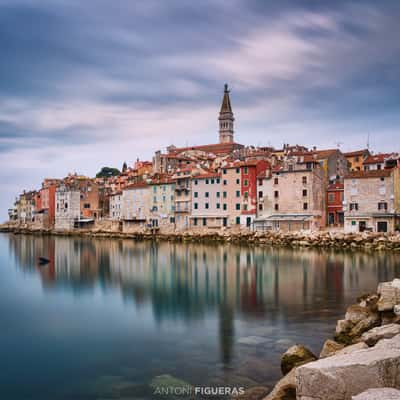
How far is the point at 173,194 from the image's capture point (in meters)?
64.9

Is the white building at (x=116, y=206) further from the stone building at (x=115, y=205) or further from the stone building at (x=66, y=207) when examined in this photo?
the stone building at (x=66, y=207)

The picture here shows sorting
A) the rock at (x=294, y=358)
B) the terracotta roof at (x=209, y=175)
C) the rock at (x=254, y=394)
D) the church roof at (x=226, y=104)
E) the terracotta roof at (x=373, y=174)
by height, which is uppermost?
the church roof at (x=226, y=104)

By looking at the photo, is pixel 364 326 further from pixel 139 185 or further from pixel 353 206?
pixel 139 185

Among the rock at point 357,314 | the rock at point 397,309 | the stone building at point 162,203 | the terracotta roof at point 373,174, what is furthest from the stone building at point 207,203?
the rock at point 397,309

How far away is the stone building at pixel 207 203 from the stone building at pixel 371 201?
50.7 ft

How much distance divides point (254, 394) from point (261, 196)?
47.8 metres

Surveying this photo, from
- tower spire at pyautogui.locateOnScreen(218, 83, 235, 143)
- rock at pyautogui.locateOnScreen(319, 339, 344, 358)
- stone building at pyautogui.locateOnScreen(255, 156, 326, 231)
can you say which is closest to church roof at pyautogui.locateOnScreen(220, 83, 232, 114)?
tower spire at pyautogui.locateOnScreen(218, 83, 235, 143)

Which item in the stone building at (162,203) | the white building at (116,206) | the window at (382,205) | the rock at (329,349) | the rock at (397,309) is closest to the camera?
the rock at (329,349)

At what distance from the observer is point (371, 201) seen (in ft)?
161

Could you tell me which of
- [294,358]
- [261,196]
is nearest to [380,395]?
[294,358]

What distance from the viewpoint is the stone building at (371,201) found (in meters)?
48.1

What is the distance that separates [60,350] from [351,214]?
41.1m

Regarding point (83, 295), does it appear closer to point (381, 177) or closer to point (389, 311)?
point (389, 311)

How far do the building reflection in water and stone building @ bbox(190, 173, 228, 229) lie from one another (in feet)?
43.9
